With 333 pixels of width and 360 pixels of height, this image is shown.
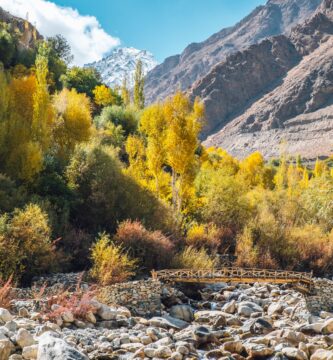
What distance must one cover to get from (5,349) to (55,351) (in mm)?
895

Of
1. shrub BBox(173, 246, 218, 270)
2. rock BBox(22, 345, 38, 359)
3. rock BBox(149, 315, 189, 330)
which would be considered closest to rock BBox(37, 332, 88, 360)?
rock BBox(22, 345, 38, 359)

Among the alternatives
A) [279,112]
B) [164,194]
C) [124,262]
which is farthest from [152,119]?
[279,112]

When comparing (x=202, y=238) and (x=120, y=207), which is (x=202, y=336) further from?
(x=202, y=238)

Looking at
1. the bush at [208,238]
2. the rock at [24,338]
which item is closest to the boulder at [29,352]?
the rock at [24,338]

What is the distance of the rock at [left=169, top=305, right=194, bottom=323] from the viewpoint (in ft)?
40.4

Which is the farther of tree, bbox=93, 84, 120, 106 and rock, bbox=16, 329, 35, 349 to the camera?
Result: tree, bbox=93, 84, 120, 106

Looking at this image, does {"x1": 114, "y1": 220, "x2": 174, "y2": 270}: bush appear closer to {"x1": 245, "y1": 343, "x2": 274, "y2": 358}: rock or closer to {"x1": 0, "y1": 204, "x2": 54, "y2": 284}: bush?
{"x1": 0, "y1": 204, "x2": 54, "y2": 284}: bush

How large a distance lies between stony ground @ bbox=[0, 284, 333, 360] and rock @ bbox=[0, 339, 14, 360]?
2cm

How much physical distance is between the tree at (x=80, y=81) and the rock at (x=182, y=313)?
33.6m

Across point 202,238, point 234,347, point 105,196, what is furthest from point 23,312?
point 202,238

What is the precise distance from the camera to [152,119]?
22.5 meters

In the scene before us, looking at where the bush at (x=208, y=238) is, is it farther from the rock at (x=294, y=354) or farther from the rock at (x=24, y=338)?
the rock at (x=24, y=338)

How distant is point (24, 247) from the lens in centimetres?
1302

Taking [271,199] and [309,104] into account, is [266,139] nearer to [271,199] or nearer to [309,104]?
[309,104]
